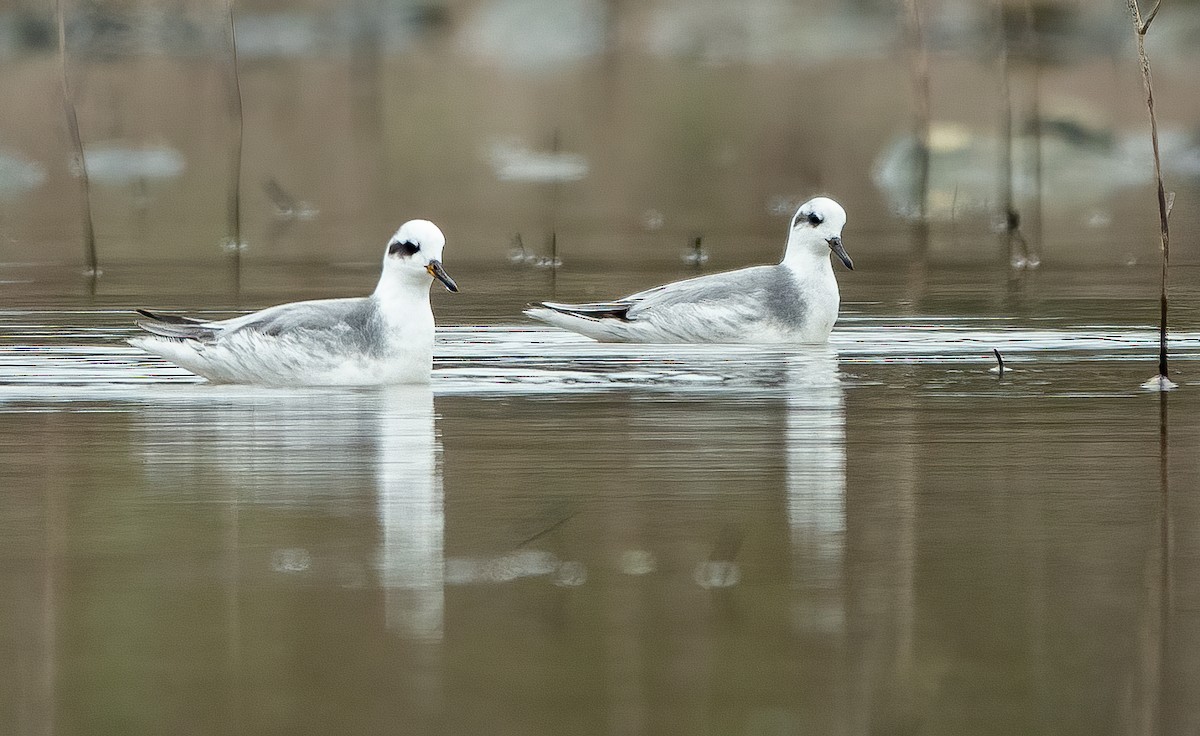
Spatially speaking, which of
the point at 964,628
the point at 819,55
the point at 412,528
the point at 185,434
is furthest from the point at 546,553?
the point at 819,55

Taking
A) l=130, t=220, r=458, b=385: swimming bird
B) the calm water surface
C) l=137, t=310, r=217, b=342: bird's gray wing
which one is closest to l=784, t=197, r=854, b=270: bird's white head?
the calm water surface

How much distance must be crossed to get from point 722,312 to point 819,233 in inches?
40.0

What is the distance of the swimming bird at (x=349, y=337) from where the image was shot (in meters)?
13.3

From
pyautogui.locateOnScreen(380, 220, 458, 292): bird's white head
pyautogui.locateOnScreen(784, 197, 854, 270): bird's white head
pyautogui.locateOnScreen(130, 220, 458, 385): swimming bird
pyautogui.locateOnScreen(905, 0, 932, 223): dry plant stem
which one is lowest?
pyautogui.locateOnScreen(130, 220, 458, 385): swimming bird

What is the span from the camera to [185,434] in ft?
38.1

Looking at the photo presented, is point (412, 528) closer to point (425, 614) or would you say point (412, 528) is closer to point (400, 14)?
point (425, 614)

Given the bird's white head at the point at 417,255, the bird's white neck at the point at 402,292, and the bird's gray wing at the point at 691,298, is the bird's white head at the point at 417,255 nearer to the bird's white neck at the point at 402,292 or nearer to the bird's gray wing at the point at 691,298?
the bird's white neck at the point at 402,292

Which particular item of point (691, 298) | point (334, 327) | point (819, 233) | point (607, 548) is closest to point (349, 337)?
point (334, 327)

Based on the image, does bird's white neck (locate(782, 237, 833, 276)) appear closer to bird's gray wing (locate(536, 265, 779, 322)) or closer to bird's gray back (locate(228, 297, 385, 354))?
bird's gray wing (locate(536, 265, 779, 322))

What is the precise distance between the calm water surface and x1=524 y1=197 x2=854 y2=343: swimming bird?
3.17 ft

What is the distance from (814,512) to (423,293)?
4672mm

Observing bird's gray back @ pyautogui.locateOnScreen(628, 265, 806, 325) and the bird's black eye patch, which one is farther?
bird's gray back @ pyautogui.locateOnScreen(628, 265, 806, 325)

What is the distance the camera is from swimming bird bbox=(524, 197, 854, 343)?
15.8m

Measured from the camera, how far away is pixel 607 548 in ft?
28.0
